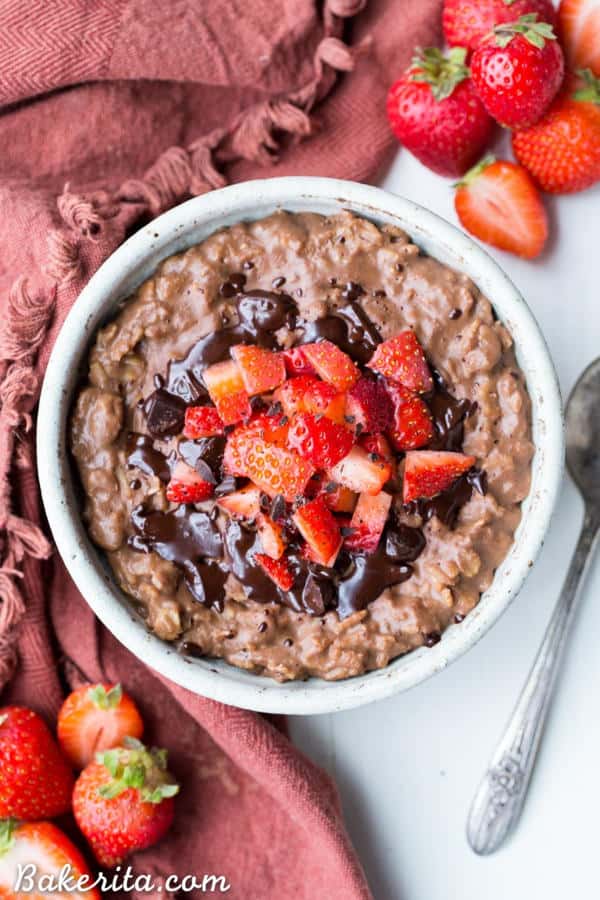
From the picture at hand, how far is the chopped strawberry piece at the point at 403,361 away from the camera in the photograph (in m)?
2.29

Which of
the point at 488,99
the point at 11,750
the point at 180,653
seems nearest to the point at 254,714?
the point at 180,653

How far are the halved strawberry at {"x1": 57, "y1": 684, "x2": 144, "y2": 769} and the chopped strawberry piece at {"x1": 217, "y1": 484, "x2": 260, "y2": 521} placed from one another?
2.29 feet

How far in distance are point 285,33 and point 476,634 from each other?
1.61 metres

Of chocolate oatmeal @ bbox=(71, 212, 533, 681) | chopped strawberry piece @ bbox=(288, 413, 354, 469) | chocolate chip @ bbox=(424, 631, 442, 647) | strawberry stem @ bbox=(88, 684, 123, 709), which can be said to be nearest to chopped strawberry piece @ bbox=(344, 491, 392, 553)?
chocolate oatmeal @ bbox=(71, 212, 533, 681)

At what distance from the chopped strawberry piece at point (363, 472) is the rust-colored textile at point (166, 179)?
0.78m

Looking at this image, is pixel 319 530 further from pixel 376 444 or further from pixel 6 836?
pixel 6 836

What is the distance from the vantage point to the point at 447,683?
2.85 meters

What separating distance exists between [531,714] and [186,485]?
112cm

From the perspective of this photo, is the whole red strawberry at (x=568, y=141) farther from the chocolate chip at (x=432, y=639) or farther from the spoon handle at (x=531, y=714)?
the chocolate chip at (x=432, y=639)

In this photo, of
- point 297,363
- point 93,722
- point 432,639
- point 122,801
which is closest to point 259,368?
point 297,363

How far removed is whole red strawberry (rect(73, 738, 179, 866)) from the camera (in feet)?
8.96

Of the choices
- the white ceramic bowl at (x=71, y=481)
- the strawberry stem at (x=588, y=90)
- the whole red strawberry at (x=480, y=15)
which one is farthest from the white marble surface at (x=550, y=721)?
the white ceramic bowl at (x=71, y=481)

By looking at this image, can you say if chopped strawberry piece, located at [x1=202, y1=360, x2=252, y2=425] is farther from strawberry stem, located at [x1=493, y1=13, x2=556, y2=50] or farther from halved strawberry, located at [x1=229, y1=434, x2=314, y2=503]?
strawberry stem, located at [x1=493, y1=13, x2=556, y2=50]

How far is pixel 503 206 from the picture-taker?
2740 mm
